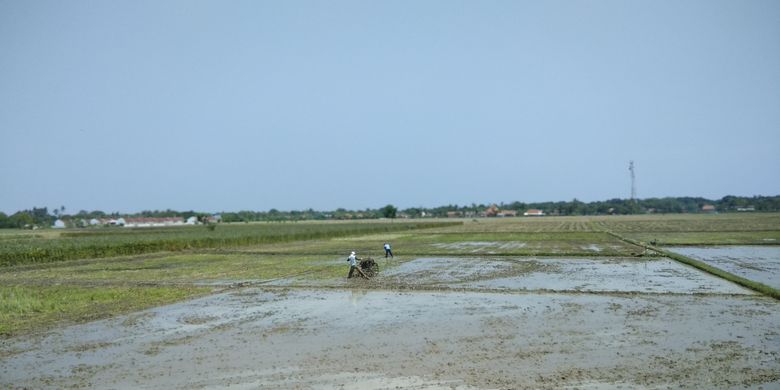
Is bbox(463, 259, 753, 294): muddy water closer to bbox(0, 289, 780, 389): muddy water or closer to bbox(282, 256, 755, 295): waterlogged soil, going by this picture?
bbox(282, 256, 755, 295): waterlogged soil

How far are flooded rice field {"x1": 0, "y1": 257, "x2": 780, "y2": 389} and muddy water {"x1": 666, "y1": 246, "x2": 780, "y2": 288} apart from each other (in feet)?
10.0

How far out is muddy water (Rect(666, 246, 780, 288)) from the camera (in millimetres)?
21047

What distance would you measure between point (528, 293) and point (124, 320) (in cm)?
1091

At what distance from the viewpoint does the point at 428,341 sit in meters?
11.5

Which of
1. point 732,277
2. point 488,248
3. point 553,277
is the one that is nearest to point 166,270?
point 553,277

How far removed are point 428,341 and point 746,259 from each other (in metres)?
22.4

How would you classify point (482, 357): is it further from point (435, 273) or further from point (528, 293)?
point (435, 273)

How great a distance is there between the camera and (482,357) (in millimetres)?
10109

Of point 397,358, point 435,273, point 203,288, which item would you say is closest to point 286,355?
point 397,358

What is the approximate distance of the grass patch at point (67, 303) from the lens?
14.4 metres

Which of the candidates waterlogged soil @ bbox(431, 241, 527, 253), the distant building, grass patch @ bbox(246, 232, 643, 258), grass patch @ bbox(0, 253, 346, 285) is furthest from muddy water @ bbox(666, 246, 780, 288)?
the distant building

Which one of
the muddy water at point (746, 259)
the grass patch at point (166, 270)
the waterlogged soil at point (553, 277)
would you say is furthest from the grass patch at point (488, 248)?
the grass patch at point (166, 270)

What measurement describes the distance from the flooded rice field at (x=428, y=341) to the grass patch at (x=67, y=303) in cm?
89

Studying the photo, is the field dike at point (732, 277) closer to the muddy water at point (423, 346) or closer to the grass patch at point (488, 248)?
the muddy water at point (423, 346)
